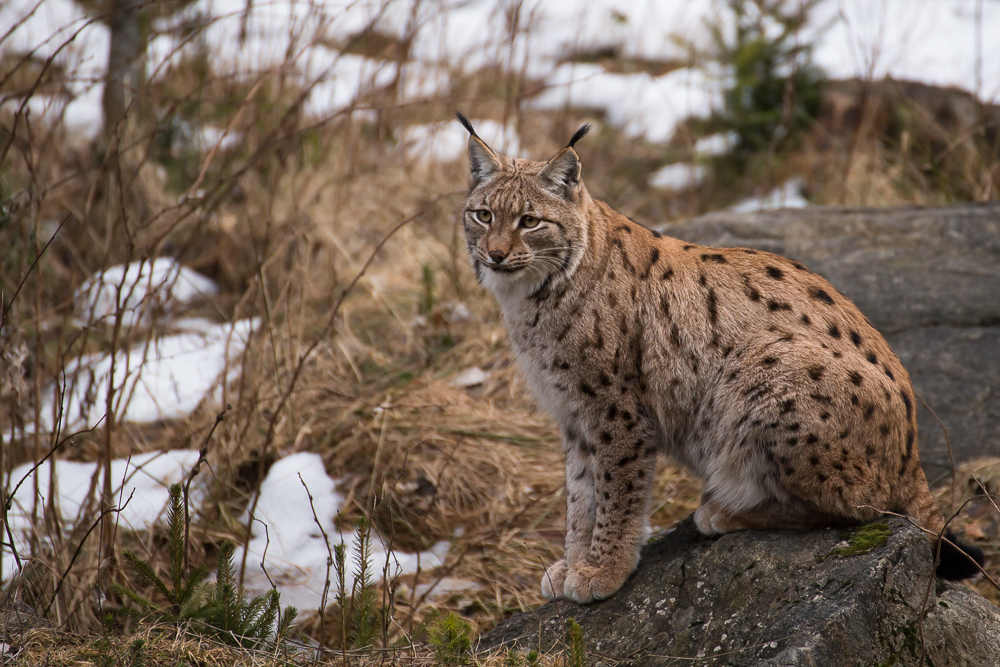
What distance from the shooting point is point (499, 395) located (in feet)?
20.2

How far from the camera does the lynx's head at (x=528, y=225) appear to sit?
3836 millimetres

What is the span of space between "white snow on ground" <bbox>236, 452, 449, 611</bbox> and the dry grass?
0.12m

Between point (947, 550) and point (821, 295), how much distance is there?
111cm

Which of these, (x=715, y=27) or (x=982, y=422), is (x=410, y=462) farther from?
(x=715, y=27)

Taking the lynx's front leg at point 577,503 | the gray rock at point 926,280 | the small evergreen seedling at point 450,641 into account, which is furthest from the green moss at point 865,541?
the gray rock at point 926,280

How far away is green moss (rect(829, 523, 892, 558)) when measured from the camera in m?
3.11

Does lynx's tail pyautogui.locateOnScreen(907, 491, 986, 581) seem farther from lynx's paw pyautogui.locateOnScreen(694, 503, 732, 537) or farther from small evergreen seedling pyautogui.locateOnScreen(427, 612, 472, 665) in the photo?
small evergreen seedling pyautogui.locateOnScreen(427, 612, 472, 665)

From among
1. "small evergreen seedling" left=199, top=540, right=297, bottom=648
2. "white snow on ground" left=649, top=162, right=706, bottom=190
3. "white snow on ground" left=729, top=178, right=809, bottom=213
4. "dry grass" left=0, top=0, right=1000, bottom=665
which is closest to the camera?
"small evergreen seedling" left=199, top=540, right=297, bottom=648

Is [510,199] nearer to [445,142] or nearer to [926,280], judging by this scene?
[926,280]

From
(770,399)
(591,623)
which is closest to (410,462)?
(591,623)

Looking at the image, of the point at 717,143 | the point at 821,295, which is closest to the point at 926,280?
the point at 821,295

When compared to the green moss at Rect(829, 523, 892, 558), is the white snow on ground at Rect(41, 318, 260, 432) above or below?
above

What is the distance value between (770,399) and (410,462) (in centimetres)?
246

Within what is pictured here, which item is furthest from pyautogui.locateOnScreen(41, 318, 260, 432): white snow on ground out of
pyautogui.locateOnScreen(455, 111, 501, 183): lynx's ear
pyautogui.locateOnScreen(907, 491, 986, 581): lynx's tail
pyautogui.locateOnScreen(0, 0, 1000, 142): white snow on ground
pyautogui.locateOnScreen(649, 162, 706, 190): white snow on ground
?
pyautogui.locateOnScreen(649, 162, 706, 190): white snow on ground
